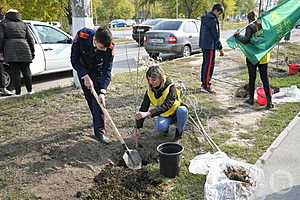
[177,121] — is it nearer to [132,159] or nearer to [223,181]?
[132,159]

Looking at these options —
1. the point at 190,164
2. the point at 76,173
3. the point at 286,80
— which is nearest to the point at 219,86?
the point at 286,80

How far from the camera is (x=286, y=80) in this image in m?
9.55

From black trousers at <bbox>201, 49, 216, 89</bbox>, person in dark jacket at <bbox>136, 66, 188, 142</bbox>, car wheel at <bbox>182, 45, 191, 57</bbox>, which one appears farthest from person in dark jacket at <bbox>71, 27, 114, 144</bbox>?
car wheel at <bbox>182, 45, 191, 57</bbox>

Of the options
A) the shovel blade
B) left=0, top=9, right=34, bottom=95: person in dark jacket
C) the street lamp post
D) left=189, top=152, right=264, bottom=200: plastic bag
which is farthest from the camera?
the street lamp post

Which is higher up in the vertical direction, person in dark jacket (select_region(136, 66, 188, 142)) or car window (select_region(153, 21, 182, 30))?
car window (select_region(153, 21, 182, 30))

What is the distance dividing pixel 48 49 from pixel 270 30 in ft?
18.6

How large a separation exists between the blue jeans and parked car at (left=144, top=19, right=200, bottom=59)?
30.8 ft

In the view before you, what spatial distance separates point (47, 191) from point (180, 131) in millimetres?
1934

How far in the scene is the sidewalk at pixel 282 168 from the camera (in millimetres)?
3871

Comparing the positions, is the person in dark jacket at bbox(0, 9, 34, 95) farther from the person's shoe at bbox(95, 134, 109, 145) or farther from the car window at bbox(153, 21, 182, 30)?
the car window at bbox(153, 21, 182, 30)

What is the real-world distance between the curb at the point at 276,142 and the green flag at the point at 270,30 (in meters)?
1.32

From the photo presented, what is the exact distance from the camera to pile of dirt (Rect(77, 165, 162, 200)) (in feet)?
12.2

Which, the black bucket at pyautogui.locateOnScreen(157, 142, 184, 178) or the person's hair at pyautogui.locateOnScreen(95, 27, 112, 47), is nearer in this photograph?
the black bucket at pyautogui.locateOnScreen(157, 142, 184, 178)

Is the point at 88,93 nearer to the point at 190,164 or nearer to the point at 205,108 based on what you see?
the point at 190,164
